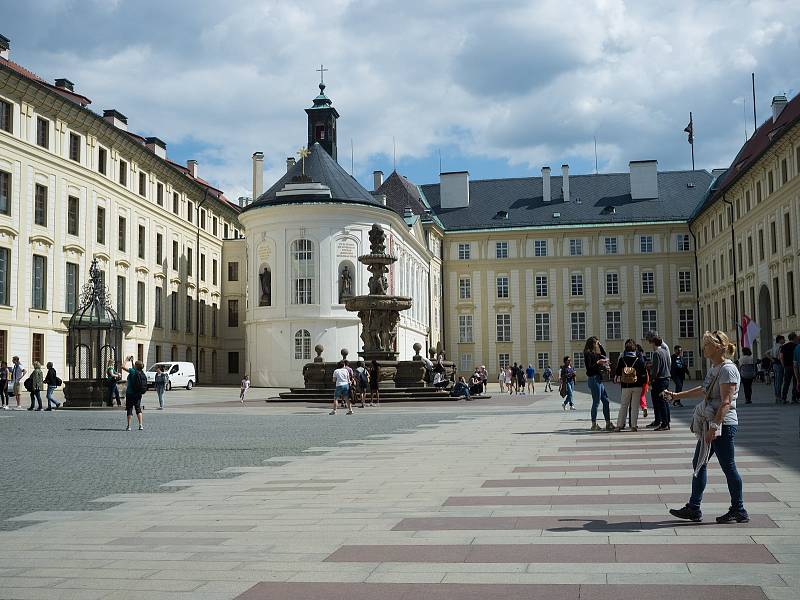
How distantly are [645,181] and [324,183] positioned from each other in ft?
117

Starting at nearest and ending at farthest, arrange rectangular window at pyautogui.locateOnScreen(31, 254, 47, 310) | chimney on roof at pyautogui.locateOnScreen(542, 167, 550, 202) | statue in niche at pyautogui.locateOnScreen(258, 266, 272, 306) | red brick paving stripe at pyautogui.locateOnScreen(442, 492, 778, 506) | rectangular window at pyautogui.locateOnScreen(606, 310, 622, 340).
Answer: red brick paving stripe at pyautogui.locateOnScreen(442, 492, 778, 506) → rectangular window at pyautogui.locateOnScreen(31, 254, 47, 310) → statue in niche at pyautogui.locateOnScreen(258, 266, 272, 306) → rectangular window at pyautogui.locateOnScreen(606, 310, 622, 340) → chimney on roof at pyautogui.locateOnScreen(542, 167, 550, 202)

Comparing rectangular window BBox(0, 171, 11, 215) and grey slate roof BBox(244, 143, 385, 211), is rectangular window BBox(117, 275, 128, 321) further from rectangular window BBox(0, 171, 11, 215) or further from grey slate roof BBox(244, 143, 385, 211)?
rectangular window BBox(0, 171, 11, 215)

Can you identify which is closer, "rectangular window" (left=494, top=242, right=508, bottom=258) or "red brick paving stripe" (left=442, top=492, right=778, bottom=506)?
"red brick paving stripe" (left=442, top=492, right=778, bottom=506)

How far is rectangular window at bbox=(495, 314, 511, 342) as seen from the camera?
275ft

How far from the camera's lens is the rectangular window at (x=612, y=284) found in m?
82.6

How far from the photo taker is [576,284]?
8312 cm

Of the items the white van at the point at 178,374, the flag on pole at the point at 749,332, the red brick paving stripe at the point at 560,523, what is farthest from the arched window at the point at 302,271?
the red brick paving stripe at the point at 560,523

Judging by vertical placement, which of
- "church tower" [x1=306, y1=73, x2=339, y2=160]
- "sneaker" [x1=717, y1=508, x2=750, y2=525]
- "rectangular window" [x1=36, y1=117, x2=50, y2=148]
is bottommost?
"sneaker" [x1=717, y1=508, x2=750, y2=525]

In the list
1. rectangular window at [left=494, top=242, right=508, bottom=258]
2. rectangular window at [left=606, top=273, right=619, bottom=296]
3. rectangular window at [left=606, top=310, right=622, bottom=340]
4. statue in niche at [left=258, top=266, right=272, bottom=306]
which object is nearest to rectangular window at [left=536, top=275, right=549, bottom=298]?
rectangular window at [left=494, top=242, right=508, bottom=258]

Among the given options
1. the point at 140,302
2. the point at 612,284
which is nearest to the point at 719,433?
the point at 140,302

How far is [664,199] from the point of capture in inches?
3319

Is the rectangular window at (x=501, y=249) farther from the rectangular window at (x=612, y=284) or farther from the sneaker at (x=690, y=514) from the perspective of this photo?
the sneaker at (x=690, y=514)

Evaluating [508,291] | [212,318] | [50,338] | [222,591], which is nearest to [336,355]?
[212,318]

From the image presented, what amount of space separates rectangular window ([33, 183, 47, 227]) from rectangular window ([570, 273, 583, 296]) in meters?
50.1
